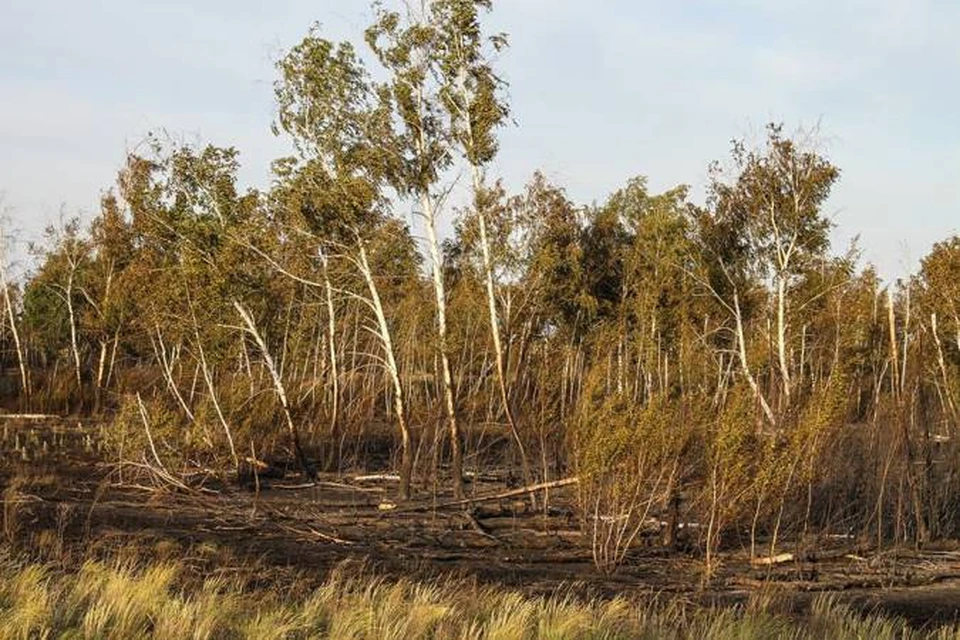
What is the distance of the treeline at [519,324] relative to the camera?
1571 centimetres

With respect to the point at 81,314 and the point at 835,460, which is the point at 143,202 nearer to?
the point at 835,460

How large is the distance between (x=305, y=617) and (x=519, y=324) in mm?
25774

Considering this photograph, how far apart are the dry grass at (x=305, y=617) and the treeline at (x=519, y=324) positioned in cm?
533

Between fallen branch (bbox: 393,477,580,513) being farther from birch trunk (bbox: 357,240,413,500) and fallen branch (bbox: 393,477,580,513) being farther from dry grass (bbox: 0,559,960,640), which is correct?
dry grass (bbox: 0,559,960,640)

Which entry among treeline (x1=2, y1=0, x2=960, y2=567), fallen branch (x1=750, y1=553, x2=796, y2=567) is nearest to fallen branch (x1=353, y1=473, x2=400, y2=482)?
treeline (x1=2, y1=0, x2=960, y2=567)

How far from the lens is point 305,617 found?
8.44m

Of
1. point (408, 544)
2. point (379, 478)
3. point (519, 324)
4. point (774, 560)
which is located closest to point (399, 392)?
point (379, 478)

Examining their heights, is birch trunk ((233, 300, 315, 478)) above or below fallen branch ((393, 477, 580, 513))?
above

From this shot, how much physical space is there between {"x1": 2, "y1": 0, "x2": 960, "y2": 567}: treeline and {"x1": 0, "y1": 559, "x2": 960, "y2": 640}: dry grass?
5.33 meters

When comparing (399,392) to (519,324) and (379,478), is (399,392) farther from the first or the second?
(519,324)

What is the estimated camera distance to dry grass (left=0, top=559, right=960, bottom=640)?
25.4 ft

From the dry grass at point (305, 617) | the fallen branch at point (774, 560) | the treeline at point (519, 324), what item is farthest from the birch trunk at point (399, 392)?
the dry grass at point (305, 617)

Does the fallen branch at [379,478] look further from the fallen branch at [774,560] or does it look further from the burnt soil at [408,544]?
the fallen branch at [774,560]

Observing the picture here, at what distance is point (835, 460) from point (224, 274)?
11.9 m
